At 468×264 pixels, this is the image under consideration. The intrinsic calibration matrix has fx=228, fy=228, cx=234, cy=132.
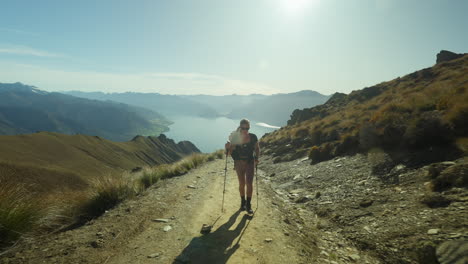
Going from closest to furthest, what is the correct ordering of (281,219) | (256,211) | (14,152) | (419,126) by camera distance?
(281,219) → (256,211) → (419,126) → (14,152)

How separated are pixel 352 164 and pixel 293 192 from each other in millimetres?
3609

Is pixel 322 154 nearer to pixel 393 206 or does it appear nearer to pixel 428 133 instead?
pixel 428 133

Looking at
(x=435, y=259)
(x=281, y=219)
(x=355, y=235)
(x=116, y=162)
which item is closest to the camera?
(x=435, y=259)

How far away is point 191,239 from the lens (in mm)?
5789

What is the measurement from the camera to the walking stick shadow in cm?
488

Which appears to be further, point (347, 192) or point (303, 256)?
point (347, 192)

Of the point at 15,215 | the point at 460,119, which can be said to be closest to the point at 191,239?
the point at 15,215

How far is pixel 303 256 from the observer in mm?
5238

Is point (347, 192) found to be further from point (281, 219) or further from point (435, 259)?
point (435, 259)

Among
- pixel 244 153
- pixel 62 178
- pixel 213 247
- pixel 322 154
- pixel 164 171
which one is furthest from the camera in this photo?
pixel 62 178

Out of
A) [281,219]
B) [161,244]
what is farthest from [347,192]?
[161,244]

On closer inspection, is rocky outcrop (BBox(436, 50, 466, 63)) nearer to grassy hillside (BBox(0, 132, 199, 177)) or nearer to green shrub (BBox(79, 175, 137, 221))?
green shrub (BBox(79, 175, 137, 221))

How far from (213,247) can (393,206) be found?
557cm

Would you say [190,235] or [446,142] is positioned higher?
[446,142]
